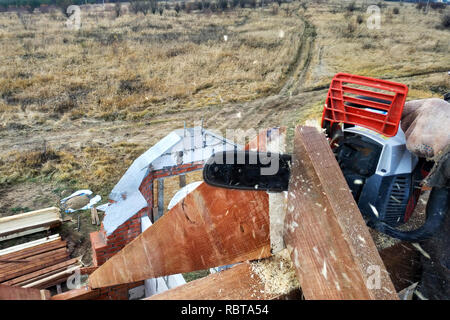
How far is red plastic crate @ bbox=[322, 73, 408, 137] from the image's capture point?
2.00m

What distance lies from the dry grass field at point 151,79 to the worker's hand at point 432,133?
18.2ft

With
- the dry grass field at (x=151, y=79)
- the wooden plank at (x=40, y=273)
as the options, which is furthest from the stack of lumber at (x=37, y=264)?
the dry grass field at (x=151, y=79)

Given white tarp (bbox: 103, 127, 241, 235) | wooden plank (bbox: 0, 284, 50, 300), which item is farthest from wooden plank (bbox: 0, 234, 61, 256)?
wooden plank (bbox: 0, 284, 50, 300)

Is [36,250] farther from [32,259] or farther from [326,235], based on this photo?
[326,235]

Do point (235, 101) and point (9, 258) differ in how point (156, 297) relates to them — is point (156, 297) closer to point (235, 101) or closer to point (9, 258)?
point (9, 258)

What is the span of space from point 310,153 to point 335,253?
1.13 feet

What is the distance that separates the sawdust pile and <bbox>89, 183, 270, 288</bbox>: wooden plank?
0.05 metres

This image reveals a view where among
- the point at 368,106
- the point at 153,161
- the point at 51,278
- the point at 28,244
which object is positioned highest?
the point at 368,106

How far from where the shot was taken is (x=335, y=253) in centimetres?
94

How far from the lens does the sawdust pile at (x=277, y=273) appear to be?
1070mm

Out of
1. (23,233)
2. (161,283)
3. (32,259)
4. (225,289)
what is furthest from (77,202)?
(225,289)

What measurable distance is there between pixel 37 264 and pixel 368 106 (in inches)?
199

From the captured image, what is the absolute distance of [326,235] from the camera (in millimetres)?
979

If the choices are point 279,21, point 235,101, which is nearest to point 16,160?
point 235,101
